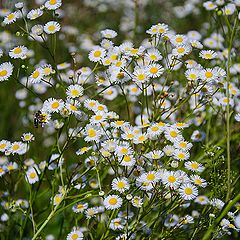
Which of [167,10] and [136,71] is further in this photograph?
[167,10]

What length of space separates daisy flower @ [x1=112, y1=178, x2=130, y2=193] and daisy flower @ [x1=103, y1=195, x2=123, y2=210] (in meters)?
0.03

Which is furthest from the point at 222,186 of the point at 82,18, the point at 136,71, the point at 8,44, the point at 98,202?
the point at 82,18

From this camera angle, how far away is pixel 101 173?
5.82ft

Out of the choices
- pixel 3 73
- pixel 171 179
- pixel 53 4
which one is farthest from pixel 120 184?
pixel 53 4

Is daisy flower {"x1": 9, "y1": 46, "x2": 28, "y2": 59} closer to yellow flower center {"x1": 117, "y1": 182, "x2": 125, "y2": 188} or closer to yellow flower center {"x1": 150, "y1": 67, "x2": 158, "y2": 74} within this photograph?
yellow flower center {"x1": 150, "y1": 67, "x2": 158, "y2": 74}

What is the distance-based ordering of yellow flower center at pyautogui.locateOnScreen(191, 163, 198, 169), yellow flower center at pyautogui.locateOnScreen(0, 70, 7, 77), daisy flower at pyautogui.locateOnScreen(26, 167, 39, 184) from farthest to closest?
daisy flower at pyautogui.locateOnScreen(26, 167, 39, 184)
yellow flower center at pyautogui.locateOnScreen(0, 70, 7, 77)
yellow flower center at pyautogui.locateOnScreen(191, 163, 198, 169)

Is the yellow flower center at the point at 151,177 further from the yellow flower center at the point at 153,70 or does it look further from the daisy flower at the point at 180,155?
the yellow flower center at the point at 153,70

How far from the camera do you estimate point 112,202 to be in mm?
1431

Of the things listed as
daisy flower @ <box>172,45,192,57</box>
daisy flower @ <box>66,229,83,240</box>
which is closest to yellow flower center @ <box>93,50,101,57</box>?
daisy flower @ <box>172,45,192,57</box>

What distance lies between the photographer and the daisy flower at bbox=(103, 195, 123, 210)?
1416 millimetres

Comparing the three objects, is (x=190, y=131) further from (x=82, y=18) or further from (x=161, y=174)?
(x=82, y=18)

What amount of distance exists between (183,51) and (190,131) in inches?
19.8

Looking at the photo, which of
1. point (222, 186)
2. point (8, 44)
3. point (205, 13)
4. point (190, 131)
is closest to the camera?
point (222, 186)

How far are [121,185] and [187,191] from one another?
188 millimetres
